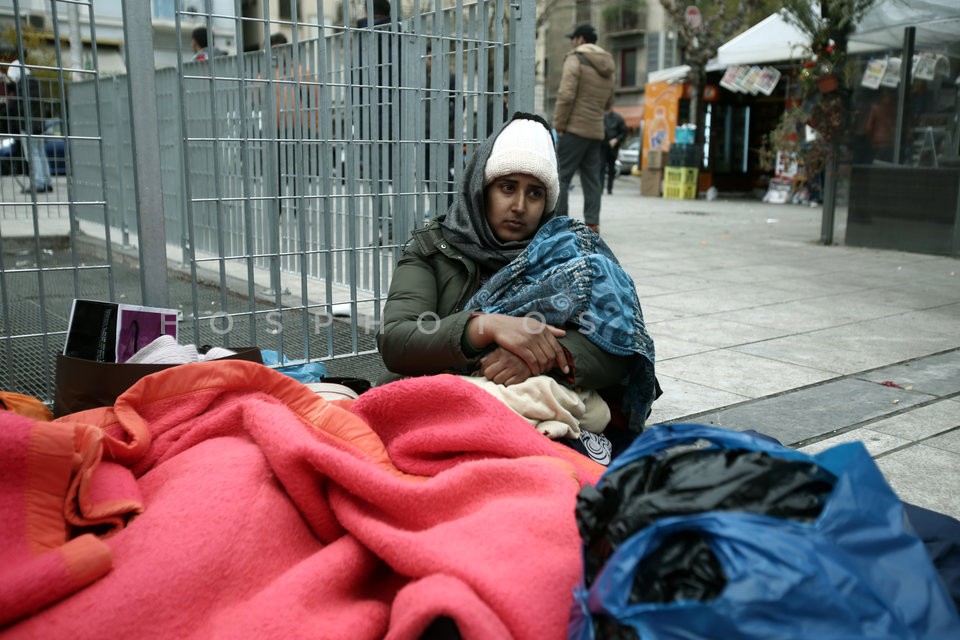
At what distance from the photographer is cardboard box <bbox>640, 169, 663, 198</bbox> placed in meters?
18.5

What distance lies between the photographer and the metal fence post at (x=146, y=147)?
3.16 metres

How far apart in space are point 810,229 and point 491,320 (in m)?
10.2

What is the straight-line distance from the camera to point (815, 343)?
16.2ft

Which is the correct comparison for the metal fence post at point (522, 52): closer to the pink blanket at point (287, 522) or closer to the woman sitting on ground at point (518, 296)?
the woman sitting on ground at point (518, 296)

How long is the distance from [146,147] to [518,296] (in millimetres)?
1658

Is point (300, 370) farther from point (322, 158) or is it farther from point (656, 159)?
point (656, 159)

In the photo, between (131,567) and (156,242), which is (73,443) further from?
(156,242)

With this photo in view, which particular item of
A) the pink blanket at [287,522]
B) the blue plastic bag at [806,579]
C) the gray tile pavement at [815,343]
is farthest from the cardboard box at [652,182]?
the blue plastic bag at [806,579]

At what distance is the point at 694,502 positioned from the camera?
4.45 ft

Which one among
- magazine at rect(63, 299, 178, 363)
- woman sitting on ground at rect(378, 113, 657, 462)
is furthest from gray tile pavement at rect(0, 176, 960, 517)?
woman sitting on ground at rect(378, 113, 657, 462)

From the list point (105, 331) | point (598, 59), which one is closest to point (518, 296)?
point (105, 331)

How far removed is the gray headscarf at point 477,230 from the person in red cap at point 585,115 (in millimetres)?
5650

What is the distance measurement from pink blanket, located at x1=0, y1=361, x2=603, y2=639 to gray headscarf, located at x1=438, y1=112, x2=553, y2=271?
0.77 m

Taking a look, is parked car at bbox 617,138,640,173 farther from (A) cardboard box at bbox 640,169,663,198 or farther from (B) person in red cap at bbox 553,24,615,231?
(B) person in red cap at bbox 553,24,615,231
